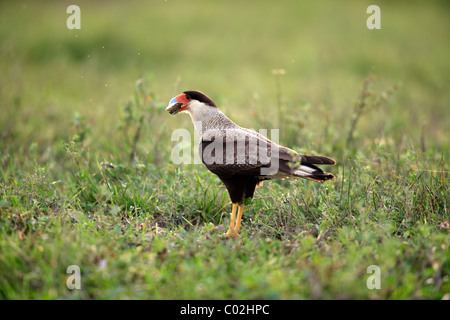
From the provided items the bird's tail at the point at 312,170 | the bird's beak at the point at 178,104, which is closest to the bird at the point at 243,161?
the bird's tail at the point at 312,170

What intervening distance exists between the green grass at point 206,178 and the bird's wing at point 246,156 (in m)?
0.49

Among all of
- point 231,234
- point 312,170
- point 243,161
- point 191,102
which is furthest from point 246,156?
point 191,102

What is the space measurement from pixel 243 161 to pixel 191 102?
921 millimetres

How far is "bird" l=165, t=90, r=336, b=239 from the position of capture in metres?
3.38

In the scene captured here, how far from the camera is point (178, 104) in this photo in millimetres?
3953

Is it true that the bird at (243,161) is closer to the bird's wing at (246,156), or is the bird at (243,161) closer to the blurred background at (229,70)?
the bird's wing at (246,156)

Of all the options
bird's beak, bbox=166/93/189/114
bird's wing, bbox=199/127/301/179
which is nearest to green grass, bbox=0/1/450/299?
bird's wing, bbox=199/127/301/179

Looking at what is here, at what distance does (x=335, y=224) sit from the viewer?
347 centimetres

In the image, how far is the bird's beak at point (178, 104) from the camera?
3934mm
